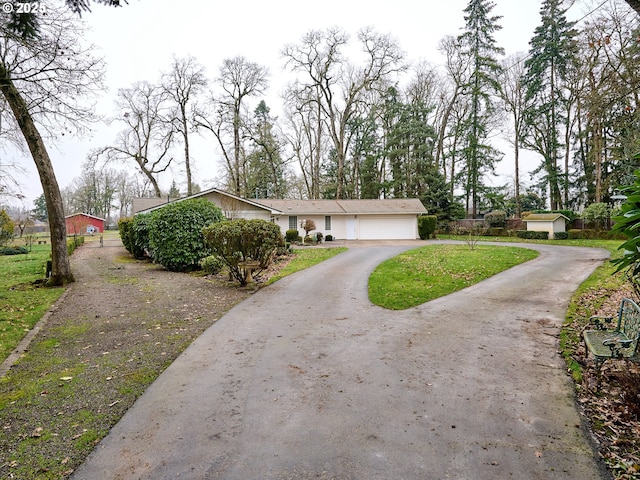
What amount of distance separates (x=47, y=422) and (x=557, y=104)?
36747 millimetres

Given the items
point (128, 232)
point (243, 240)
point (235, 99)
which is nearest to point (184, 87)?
point (235, 99)

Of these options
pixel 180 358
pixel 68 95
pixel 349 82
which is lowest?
pixel 180 358

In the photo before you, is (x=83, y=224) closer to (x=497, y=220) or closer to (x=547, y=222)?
(x=497, y=220)

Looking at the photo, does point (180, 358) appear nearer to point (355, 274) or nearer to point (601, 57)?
point (355, 274)

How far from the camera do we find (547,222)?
25.4m

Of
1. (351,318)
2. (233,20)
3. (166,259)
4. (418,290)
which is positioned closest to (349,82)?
(233,20)

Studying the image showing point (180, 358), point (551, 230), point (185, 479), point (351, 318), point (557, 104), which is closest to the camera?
point (185, 479)

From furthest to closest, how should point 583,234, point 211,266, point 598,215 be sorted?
point 583,234, point 598,215, point 211,266

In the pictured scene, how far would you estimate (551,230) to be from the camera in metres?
25.2

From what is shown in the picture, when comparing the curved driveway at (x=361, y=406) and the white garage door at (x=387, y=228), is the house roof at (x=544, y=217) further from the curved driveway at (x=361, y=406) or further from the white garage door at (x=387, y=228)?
the curved driveway at (x=361, y=406)

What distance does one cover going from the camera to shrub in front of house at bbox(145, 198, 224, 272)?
13.4 meters

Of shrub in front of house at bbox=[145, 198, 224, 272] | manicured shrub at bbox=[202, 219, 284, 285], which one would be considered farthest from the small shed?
shrub in front of house at bbox=[145, 198, 224, 272]

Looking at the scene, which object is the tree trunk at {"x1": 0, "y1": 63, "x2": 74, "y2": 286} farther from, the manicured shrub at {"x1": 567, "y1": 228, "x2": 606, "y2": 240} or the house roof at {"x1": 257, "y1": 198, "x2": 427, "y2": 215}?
the manicured shrub at {"x1": 567, "y1": 228, "x2": 606, "y2": 240}

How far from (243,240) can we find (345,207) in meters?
20.8
